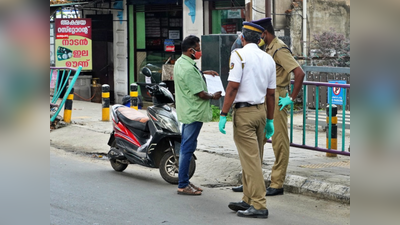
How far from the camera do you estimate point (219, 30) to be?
49.1 feet

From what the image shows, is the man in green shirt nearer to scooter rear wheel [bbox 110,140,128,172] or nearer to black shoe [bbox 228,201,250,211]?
black shoe [bbox 228,201,250,211]

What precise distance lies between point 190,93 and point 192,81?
142mm

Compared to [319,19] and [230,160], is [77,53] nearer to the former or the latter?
[319,19]

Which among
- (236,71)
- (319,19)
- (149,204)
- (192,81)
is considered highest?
(319,19)

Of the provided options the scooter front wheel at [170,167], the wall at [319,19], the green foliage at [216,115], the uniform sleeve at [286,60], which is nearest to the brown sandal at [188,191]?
the scooter front wheel at [170,167]

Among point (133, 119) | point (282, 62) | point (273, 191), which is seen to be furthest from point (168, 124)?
point (282, 62)

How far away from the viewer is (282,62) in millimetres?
6129

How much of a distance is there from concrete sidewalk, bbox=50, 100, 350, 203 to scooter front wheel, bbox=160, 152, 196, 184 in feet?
1.33

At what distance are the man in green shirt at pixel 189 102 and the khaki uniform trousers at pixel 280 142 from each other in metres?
0.69

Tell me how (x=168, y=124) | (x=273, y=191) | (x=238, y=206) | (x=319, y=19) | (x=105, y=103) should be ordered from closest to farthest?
(x=238, y=206), (x=273, y=191), (x=168, y=124), (x=105, y=103), (x=319, y=19)

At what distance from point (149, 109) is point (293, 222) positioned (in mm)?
2504

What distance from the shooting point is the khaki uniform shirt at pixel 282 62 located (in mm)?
6094
